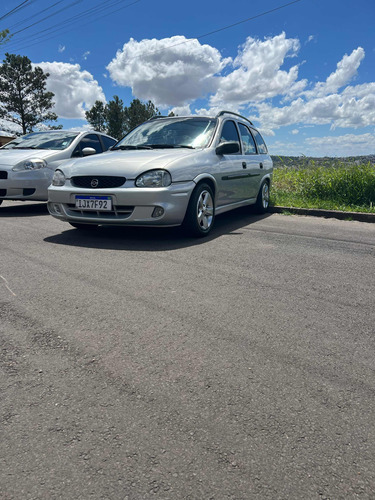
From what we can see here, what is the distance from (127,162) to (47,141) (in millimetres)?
4214

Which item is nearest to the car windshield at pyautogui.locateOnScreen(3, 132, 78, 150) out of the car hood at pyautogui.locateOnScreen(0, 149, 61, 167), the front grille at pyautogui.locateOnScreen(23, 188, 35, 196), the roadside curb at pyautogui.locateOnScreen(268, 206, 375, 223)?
the car hood at pyautogui.locateOnScreen(0, 149, 61, 167)

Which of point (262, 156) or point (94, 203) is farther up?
point (262, 156)

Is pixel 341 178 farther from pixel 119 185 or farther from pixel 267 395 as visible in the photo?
pixel 267 395

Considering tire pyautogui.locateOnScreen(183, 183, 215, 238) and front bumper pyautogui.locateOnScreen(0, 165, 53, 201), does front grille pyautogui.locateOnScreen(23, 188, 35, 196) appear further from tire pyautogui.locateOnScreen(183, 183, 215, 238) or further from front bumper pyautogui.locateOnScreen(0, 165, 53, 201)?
tire pyautogui.locateOnScreen(183, 183, 215, 238)

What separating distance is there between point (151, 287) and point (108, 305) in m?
0.50

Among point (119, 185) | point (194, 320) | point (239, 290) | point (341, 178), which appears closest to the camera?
point (194, 320)

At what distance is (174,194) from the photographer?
4875 millimetres

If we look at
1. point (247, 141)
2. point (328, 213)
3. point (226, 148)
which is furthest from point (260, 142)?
point (226, 148)

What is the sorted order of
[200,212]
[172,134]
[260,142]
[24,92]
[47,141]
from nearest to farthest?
[200,212] → [172,134] → [260,142] → [47,141] → [24,92]

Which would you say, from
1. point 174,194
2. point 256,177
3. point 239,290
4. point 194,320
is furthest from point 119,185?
point 256,177

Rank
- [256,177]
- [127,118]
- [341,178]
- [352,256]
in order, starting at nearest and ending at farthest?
[352,256]
[256,177]
[341,178]
[127,118]

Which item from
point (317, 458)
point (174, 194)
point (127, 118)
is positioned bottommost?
point (317, 458)

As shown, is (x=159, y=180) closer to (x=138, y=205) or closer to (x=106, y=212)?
(x=138, y=205)

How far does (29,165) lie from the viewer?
758 cm
